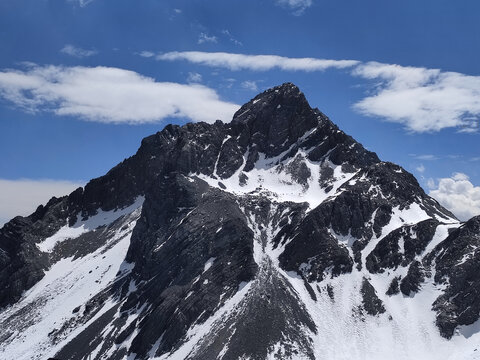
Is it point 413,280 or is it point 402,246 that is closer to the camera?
point 413,280

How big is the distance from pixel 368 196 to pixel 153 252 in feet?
190

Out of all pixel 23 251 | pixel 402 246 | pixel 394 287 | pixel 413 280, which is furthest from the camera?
pixel 23 251

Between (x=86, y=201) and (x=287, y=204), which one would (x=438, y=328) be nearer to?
(x=287, y=204)

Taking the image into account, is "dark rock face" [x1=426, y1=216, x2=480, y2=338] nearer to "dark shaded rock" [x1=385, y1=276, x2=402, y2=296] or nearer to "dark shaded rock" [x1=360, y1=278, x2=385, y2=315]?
"dark shaded rock" [x1=385, y1=276, x2=402, y2=296]

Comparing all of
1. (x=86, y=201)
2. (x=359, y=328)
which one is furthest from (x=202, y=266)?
(x=86, y=201)

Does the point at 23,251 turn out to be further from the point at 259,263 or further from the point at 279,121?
the point at 279,121

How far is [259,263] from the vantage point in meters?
125

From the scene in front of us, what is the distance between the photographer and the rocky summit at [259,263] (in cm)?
10950

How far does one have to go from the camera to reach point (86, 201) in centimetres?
19962

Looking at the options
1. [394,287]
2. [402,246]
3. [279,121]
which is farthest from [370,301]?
[279,121]

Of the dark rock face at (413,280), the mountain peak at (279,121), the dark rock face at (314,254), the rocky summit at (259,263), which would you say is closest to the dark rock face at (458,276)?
the rocky summit at (259,263)

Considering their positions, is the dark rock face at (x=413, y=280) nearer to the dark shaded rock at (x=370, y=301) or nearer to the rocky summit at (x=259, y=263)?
the rocky summit at (x=259, y=263)

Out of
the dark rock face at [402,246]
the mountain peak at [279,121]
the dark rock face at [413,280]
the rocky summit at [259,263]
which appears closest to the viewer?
the rocky summit at [259,263]

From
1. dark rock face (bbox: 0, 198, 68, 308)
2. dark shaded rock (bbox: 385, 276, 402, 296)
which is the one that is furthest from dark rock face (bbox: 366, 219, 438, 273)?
dark rock face (bbox: 0, 198, 68, 308)
